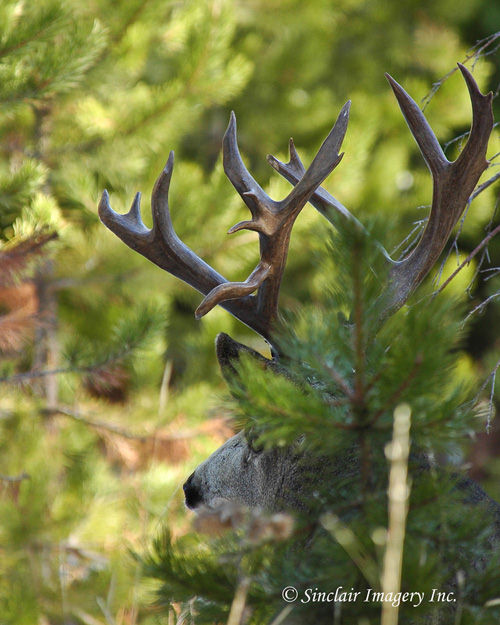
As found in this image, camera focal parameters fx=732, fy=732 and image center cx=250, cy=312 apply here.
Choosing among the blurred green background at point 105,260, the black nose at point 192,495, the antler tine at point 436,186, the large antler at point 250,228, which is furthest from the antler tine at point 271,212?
the blurred green background at point 105,260

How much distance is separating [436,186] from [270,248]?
17.4 inches

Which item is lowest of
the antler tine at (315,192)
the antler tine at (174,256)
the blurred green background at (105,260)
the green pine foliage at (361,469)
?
the green pine foliage at (361,469)

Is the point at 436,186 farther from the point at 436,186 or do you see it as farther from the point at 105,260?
the point at 105,260

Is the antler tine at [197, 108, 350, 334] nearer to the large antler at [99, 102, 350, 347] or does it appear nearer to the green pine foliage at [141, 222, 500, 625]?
the large antler at [99, 102, 350, 347]

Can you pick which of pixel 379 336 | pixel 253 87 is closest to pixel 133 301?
pixel 253 87

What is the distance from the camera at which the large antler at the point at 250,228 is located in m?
1.76

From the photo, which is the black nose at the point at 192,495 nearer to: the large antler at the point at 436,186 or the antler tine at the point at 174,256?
the antler tine at the point at 174,256

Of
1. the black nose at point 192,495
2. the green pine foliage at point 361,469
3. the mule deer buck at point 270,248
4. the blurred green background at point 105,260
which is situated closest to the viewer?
the green pine foliage at point 361,469

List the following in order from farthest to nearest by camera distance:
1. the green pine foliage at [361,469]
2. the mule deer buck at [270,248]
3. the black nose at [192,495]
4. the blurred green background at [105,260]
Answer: the blurred green background at [105,260]
the black nose at [192,495]
the mule deer buck at [270,248]
the green pine foliage at [361,469]

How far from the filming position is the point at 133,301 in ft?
18.1

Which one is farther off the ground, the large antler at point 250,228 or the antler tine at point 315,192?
the antler tine at point 315,192

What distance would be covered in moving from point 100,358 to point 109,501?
160 centimetres

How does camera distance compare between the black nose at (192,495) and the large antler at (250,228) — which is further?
the black nose at (192,495)

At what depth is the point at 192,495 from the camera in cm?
191
